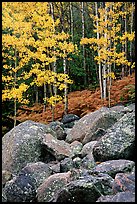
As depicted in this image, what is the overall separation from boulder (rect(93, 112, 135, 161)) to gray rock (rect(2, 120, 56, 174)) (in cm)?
206

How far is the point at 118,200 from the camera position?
4.55 metres

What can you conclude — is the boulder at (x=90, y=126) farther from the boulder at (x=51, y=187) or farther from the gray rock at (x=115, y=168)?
the boulder at (x=51, y=187)

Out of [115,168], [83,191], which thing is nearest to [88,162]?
[115,168]

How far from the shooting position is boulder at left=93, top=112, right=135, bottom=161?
747 cm

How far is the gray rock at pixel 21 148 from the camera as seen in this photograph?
8.89m

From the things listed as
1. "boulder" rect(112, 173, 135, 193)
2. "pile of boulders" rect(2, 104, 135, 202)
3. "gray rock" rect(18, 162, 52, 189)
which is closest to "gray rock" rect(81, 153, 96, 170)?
"pile of boulders" rect(2, 104, 135, 202)

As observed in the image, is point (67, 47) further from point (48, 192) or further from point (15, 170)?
point (48, 192)

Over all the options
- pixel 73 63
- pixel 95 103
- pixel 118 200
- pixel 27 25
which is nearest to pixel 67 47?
pixel 27 25

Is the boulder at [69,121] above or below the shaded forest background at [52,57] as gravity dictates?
below

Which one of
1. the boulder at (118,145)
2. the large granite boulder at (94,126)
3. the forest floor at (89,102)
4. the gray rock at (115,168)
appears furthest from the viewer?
the forest floor at (89,102)

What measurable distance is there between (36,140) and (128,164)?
3541 mm

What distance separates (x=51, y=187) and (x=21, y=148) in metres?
2.75

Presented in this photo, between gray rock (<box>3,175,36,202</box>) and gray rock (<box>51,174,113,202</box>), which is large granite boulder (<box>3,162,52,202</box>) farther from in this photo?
gray rock (<box>51,174,113,202</box>)

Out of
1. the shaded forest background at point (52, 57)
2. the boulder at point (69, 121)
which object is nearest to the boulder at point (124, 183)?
the shaded forest background at point (52, 57)
